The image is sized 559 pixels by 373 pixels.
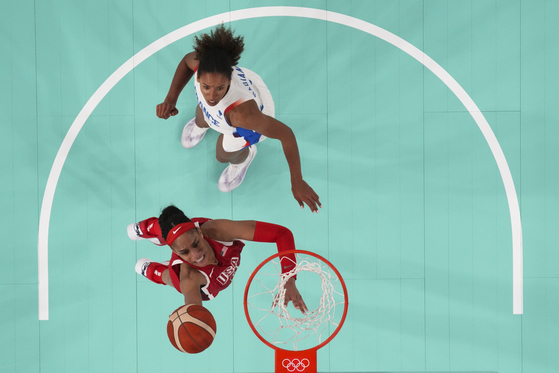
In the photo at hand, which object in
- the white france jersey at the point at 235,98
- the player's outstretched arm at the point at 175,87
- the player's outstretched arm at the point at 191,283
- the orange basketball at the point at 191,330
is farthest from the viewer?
the player's outstretched arm at the point at 175,87

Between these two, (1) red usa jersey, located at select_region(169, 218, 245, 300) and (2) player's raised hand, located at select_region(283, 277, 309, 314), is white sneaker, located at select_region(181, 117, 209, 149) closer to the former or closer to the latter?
(1) red usa jersey, located at select_region(169, 218, 245, 300)

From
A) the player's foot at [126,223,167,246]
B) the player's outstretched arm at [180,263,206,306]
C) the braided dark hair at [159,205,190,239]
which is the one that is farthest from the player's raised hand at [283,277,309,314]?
the player's foot at [126,223,167,246]

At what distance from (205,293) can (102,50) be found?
234 cm

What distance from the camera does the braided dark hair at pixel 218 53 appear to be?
82.4 inches

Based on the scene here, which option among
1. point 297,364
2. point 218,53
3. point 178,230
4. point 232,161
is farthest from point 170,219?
point 297,364

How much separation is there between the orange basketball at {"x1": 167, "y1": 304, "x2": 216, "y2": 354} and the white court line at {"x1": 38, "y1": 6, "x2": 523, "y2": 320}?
1.87 m

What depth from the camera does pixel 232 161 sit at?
3.05 m

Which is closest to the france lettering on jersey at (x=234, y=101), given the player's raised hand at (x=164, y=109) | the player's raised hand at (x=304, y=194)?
the player's raised hand at (x=164, y=109)

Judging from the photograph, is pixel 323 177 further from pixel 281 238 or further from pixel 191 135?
pixel 191 135

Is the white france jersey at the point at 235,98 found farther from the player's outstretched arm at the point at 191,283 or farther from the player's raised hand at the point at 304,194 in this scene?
the player's outstretched arm at the point at 191,283

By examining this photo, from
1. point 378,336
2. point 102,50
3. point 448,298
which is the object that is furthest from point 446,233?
point 102,50

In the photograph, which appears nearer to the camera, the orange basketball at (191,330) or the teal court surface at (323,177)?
the orange basketball at (191,330)

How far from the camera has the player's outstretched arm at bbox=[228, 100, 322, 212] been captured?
2.19 metres

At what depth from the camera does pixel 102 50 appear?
3.24 m
